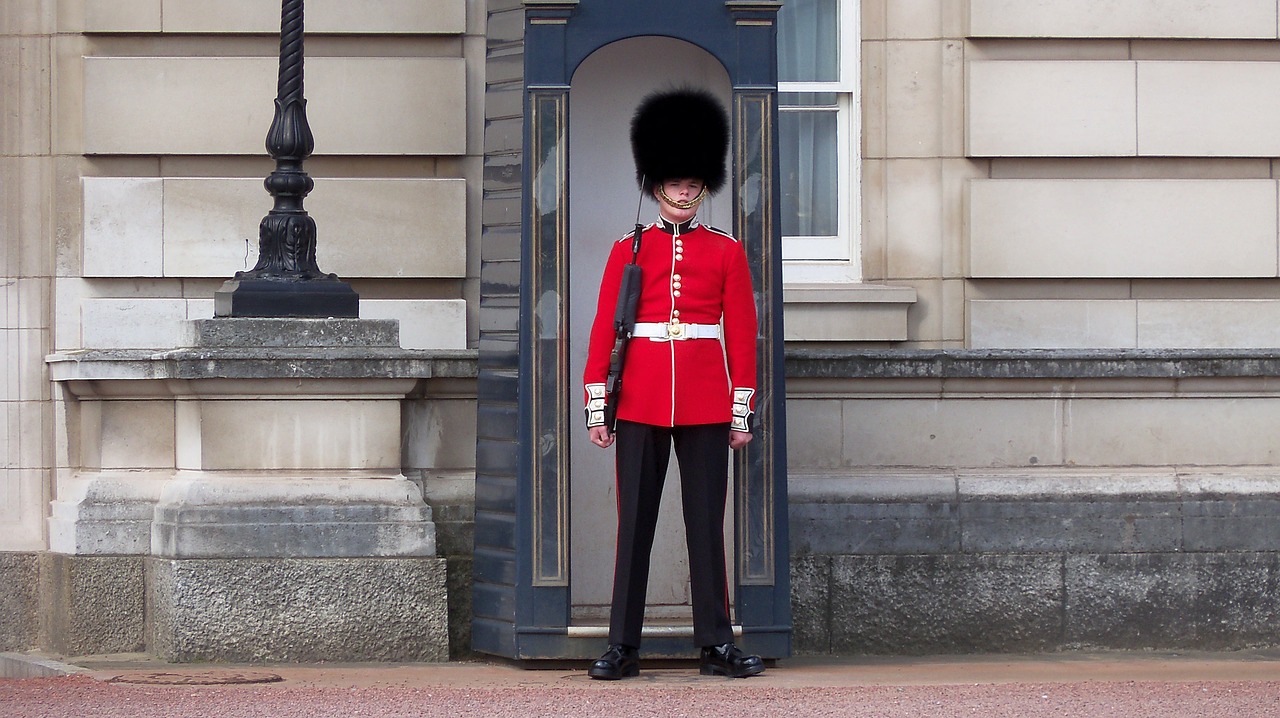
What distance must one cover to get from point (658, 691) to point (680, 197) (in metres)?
1.64

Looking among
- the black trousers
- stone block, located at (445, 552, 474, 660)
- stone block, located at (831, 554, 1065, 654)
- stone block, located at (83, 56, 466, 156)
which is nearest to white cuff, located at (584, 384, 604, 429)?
the black trousers

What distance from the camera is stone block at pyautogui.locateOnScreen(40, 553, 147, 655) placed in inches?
254

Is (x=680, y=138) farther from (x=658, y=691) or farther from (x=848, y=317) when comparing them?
(x=658, y=691)

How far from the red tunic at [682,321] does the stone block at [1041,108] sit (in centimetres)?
191

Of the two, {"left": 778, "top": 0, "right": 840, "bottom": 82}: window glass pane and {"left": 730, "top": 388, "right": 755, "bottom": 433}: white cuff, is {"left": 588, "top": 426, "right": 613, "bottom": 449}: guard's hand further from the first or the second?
{"left": 778, "top": 0, "right": 840, "bottom": 82}: window glass pane

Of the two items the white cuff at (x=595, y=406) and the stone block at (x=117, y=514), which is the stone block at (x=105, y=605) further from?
the white cuff at (x=595, y=406)

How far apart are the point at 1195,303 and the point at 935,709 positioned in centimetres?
284

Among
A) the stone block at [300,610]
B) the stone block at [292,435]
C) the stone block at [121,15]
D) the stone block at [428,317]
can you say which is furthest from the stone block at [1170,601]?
the stone block at [121,15]

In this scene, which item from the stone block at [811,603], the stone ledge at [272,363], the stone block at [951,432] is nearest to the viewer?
the stone ledge at [272,363]

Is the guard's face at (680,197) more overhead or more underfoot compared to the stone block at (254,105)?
more underfoot

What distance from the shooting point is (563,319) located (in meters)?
5.87

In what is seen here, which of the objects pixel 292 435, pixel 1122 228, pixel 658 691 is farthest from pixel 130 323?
pixel 1122 228

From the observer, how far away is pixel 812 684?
18.6 ft

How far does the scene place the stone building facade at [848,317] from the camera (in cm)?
646
